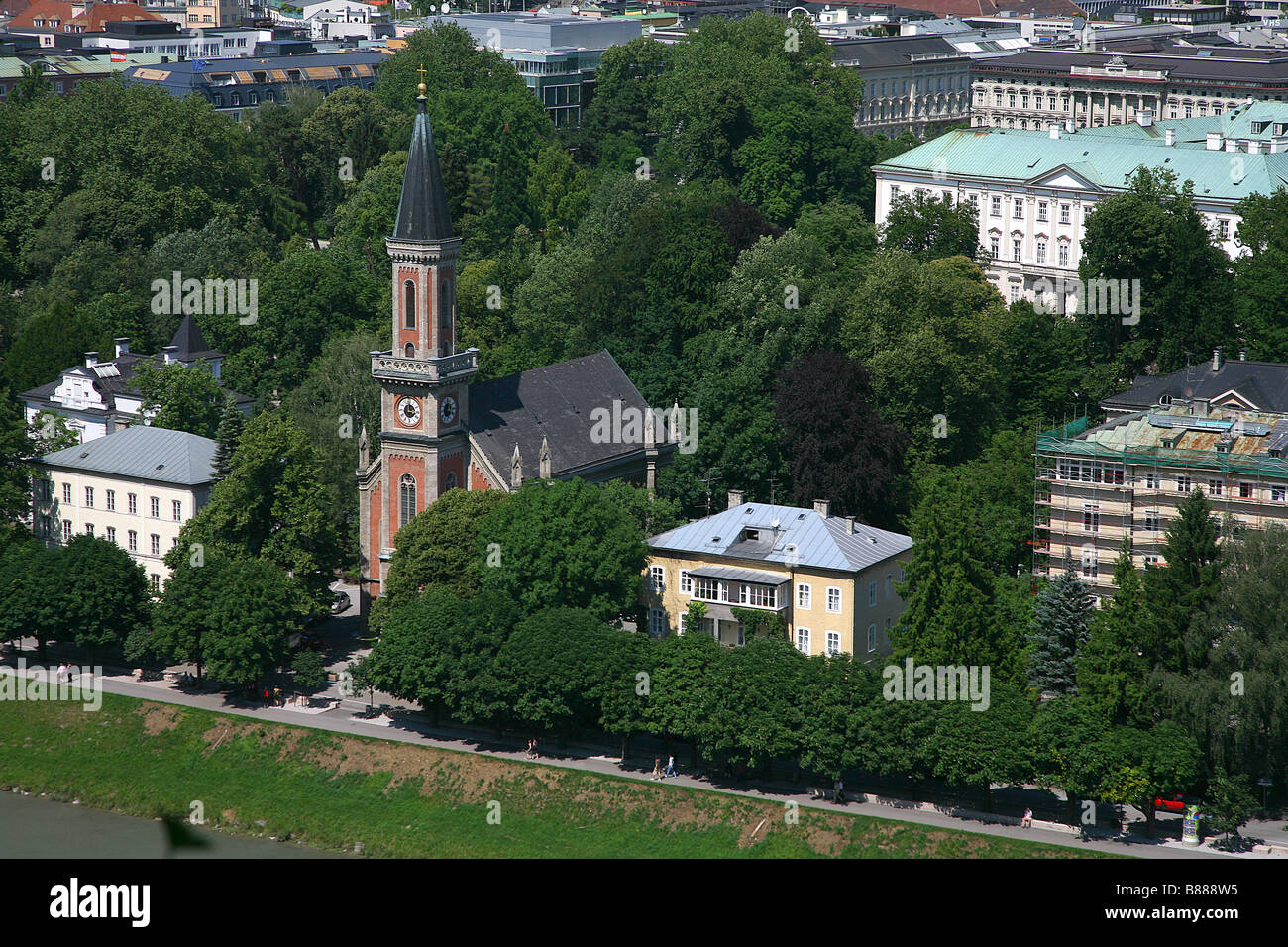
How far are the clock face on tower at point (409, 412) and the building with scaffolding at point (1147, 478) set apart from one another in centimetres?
2357

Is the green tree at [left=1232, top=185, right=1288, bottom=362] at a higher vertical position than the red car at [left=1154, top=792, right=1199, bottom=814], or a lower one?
higher

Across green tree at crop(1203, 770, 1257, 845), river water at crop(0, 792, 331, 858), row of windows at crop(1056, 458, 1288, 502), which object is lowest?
river water at crop(0, 792, 331, 858)

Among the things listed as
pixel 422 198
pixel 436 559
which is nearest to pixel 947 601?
pixel 436 559

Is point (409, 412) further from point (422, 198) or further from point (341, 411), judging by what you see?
point (341, 411)

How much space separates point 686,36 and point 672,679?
101 meters

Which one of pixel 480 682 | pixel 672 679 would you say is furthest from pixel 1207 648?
pixel 480 682

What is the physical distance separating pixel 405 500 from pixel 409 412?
3.43 meters

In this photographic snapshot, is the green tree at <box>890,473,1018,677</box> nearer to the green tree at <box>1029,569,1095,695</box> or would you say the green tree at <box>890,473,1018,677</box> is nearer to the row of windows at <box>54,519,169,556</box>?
the green tree at <box>1029,569,1095,695</box>

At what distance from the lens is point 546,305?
101 meters

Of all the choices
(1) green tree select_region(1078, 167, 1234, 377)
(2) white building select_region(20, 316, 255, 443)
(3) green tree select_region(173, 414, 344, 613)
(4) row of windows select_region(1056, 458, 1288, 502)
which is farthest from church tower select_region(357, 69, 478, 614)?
(1) green tree select_region(1078, 167, 1234, 377)

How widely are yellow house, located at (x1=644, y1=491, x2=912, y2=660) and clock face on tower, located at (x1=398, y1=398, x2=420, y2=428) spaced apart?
1054 cm

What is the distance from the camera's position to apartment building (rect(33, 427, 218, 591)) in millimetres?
81438

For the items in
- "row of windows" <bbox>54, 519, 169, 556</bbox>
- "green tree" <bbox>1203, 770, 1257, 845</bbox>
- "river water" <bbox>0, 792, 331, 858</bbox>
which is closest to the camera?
"green tree" <bbox>1203, 770, 1257, 845</bbox>

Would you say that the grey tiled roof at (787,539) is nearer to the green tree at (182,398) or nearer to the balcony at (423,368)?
the balcony at (423,368)
